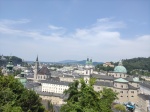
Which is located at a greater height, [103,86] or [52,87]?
[103,86]

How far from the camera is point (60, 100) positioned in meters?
61.8

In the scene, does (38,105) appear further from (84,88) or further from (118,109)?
(118,109)

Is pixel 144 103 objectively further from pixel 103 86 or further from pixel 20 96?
pixel 20 96

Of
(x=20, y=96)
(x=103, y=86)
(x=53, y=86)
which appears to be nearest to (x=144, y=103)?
(x=103, y=86)

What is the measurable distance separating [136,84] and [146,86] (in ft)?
45.6

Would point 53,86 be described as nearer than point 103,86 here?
No

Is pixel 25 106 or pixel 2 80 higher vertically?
pixel 2 80

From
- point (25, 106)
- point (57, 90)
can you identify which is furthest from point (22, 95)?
point (57, 90)

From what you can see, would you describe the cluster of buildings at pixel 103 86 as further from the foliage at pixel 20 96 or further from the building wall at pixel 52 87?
the foliage at pixel 20 96

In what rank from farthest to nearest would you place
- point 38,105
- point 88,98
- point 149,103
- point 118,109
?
1. point 149,103
2. point 118,109
3. point 38,105
4. point 88,98

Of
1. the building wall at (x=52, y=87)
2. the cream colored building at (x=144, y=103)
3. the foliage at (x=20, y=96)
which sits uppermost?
the foliage at (x=20, y=96)

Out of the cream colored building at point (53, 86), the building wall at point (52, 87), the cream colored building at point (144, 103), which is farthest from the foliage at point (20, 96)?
the building wall at point (52, 87)

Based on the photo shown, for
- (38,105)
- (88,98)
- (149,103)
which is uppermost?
(88,98)

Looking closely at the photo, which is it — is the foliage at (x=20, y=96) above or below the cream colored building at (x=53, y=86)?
above
